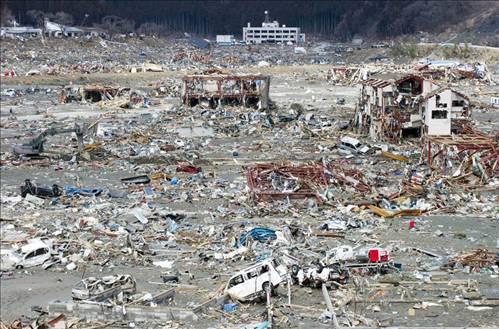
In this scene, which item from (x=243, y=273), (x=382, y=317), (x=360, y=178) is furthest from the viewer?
(x=360, y=178)

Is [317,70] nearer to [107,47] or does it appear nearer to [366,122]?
[107,47]

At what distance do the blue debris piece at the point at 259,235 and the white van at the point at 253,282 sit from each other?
298 cm

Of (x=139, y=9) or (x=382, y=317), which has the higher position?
(x=139, y=9)

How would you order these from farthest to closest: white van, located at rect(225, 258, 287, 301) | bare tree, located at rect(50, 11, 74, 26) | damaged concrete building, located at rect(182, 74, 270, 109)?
bare tree, located at rect(50, 11, 74, 26)
damaged concrete building, located at rect(182, 74, 270, 109)
white van, located at rect(225, 258, 287, 301)

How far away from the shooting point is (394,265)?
1423cm

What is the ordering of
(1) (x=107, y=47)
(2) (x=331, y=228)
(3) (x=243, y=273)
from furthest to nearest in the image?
1. (1) (x=107, y=47)
2. (2) (x=331, y=228)
3. (3) (x=243, y=273)

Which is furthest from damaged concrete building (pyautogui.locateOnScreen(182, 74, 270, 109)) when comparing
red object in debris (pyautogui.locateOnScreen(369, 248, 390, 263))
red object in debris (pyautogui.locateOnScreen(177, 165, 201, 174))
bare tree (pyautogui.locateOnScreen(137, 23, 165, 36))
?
bare tree (pyautogui.locateOnScreen(137, 23, 165, 36))

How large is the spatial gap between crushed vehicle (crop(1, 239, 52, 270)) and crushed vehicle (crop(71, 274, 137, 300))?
82.7 inches

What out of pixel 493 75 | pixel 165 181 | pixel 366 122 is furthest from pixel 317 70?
pixel 165 181

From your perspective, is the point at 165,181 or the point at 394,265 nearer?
the point at 394,265

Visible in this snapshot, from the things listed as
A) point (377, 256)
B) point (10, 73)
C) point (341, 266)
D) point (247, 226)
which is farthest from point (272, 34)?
point (341, 266)

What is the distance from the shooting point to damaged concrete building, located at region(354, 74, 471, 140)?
27.2m

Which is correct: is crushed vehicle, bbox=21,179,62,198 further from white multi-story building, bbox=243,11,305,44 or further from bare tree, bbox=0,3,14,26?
white multi-story building, bbox=243,11,305,44

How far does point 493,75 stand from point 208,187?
133 ft
